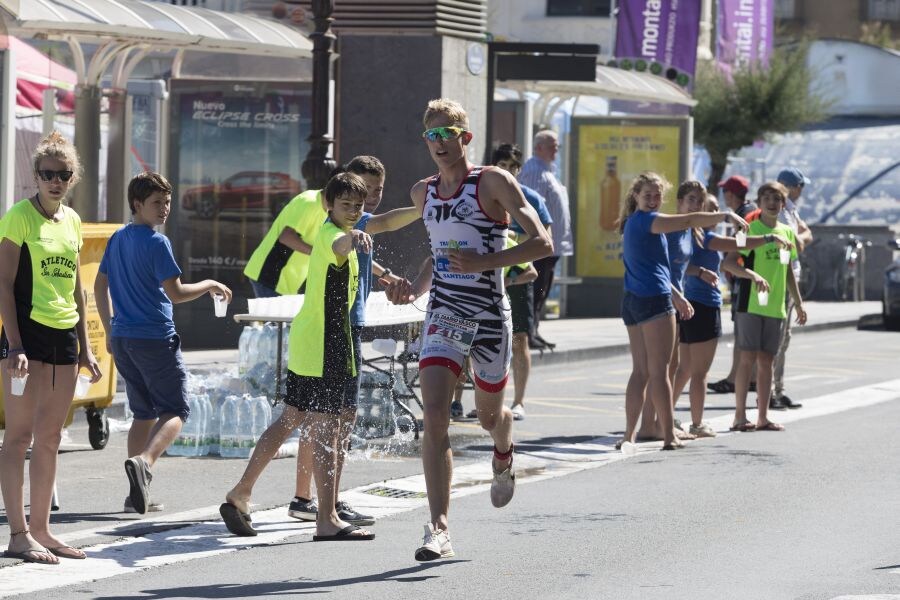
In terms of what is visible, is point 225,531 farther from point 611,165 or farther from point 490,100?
point 611,165

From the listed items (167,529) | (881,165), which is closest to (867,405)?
(167,529)

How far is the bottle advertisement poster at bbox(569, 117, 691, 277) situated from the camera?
25.2m

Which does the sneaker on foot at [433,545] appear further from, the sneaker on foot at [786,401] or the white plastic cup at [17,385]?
the sneaker on foot at [786,401]

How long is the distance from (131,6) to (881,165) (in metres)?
29.5

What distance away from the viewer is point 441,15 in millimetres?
17047

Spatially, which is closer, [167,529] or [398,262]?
[167,529]

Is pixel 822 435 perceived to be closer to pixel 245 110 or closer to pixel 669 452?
pixel 669 452

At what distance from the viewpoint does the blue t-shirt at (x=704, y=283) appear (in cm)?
1293

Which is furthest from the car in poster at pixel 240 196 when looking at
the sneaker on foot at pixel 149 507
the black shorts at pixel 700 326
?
the sneaker on foot at pixel 149 507

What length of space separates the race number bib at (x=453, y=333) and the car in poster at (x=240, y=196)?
10.7 m

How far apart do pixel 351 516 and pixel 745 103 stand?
29.9 meters

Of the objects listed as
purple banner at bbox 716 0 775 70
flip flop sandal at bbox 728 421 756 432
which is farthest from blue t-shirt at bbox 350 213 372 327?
purple banner at bbox 716 0 775 70

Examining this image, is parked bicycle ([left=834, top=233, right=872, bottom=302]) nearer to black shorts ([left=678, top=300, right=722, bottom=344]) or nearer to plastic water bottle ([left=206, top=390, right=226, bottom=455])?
black shorts ([left=678, top=300, right=722, bottom=344])

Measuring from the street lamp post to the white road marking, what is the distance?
374 cm
